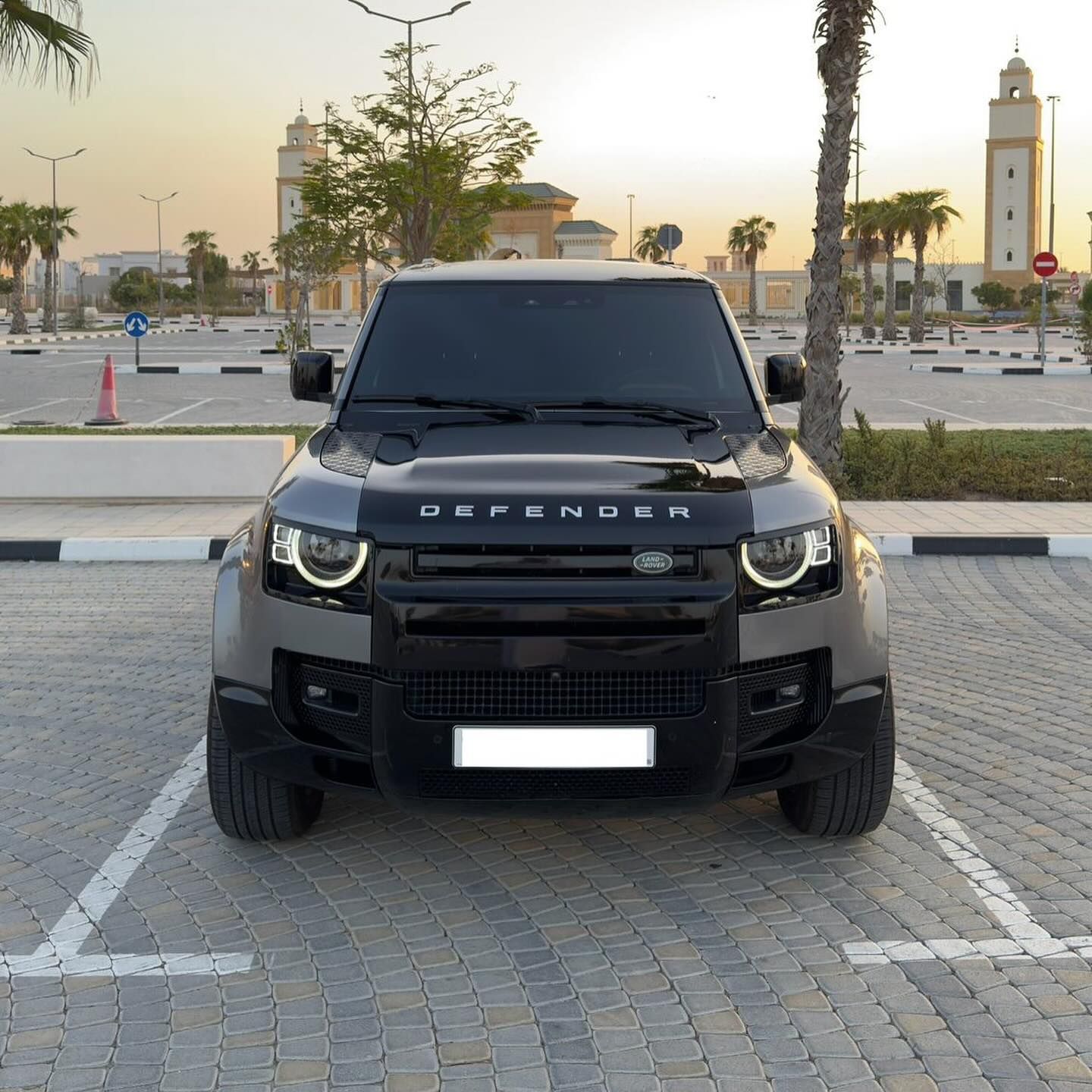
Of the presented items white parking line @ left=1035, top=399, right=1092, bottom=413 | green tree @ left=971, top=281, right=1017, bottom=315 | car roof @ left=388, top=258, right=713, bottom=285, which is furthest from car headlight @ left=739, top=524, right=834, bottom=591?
green tree @ left=971, top=281, right=1017, bottom=315

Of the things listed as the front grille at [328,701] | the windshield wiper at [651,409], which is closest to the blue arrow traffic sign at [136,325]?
the windshield wiper at [651,409]

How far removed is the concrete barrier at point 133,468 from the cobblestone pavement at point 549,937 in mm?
6732

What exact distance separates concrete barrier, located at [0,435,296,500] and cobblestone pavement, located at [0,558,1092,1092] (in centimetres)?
673

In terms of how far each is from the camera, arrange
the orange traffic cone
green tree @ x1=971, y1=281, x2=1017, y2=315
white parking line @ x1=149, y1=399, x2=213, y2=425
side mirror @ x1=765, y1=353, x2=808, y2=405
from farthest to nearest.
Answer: green tree @ x1=971, y1=281, x2=1017, y2=315 → white parking line @ x1=149, y1=399, x2=213, y2=425 → the orange traffic cone → side mirror @ x1=765, y1=353, x2=808, y2=405

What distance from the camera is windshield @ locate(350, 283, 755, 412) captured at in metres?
5.25

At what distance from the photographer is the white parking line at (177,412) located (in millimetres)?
20906

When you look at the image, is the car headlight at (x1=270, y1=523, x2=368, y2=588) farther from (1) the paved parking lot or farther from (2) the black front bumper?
(1) the paved parking lot

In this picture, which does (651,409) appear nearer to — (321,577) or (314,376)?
(314,376)

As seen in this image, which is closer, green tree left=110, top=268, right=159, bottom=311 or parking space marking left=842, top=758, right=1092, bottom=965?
parking space marking left=842, top=758, right=1092, bottom=965

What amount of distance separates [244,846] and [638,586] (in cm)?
168

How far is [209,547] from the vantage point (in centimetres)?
1062

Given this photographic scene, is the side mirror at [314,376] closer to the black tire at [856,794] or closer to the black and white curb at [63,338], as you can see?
the black tire at [856,794]

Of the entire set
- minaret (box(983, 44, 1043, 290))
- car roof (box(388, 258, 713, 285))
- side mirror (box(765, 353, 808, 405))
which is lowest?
side mirror (box(765, 353, 808, 405))

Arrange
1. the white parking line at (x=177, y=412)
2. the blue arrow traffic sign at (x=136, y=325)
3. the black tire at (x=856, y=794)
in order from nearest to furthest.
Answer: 1. the black tire at (x=856, y=794)
2. the white parking line at (x=177, y=412)
3. the blue arrow traffic sign at (x=136, y=325)
